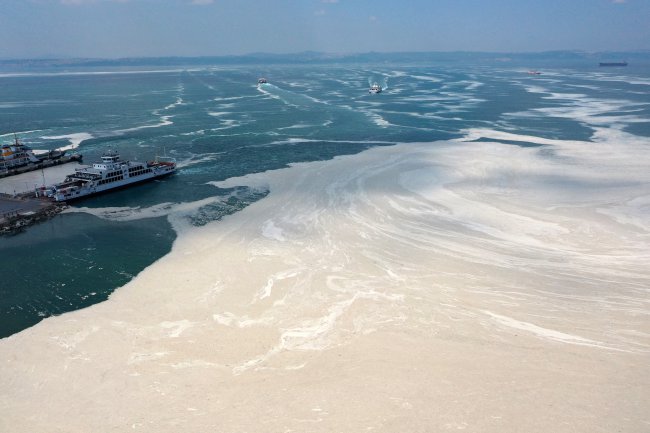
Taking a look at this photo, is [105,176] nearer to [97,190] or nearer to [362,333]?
[97,190]

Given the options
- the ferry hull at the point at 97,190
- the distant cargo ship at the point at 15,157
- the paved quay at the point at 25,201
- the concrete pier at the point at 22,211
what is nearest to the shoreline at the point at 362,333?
the concrete pier at the point at 22,211

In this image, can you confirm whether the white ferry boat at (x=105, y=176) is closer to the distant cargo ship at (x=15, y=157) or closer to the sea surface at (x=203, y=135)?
the sea surface at (x=203, y=135)

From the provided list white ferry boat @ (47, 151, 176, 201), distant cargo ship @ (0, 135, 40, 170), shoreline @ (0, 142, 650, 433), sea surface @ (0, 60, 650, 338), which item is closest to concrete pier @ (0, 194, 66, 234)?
sea surface @ (0, 60, 650, 338)

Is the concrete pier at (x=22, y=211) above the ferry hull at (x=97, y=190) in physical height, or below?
below

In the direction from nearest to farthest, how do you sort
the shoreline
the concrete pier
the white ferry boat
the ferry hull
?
the shoreline, the concrete pier, the ferry hull, the white ferry boat

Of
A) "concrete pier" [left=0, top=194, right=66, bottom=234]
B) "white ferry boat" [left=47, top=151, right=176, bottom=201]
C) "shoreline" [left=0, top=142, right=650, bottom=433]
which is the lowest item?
"shoreline" [left=0, top=142, right=650, bottom=433]

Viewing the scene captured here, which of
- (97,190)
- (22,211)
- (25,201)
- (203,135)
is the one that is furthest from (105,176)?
(203,135)

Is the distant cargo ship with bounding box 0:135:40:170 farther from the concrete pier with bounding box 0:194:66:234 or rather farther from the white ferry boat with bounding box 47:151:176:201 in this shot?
the white ferry boat with bounding box 47:151:176:201
